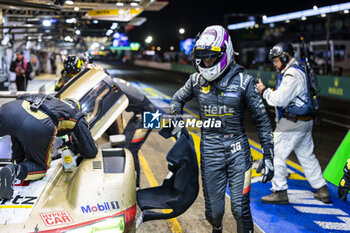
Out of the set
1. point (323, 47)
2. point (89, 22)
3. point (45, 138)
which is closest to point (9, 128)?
point (45, 138)

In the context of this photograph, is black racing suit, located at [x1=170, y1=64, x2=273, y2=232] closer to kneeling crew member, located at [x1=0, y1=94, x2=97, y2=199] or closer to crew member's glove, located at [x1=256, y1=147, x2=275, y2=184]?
crew member's glove, located at [x1=256, y1=147, x2=275, y2=184]

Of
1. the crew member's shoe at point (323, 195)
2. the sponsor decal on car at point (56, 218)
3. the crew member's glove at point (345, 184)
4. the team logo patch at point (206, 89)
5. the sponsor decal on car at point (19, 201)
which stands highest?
the team logo patch at point (206, 89)

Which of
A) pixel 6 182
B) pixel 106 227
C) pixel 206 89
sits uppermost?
pixel 206 89

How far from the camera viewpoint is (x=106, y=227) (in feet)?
9.70

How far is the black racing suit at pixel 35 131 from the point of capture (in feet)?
10.6

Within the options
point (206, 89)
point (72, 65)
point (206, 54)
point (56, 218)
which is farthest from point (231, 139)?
point (72, 65)

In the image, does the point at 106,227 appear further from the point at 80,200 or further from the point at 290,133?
the point at 290,133

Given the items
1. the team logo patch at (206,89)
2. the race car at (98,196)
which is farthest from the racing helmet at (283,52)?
the race car at (98,196)

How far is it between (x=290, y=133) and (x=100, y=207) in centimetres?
328

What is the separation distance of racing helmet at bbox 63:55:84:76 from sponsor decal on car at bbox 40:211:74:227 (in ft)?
11.5

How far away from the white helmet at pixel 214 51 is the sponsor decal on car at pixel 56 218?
1.72m

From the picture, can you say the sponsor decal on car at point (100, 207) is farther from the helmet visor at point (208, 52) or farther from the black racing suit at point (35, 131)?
the helmet visor at point (208, 52)

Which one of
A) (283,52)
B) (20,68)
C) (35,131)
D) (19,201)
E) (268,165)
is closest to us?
(19,201)

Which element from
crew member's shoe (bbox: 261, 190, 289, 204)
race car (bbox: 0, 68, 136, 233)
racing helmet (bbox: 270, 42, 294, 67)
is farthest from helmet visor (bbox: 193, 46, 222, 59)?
crew member's shoe (bbox: 261, 190, 289, 204)
